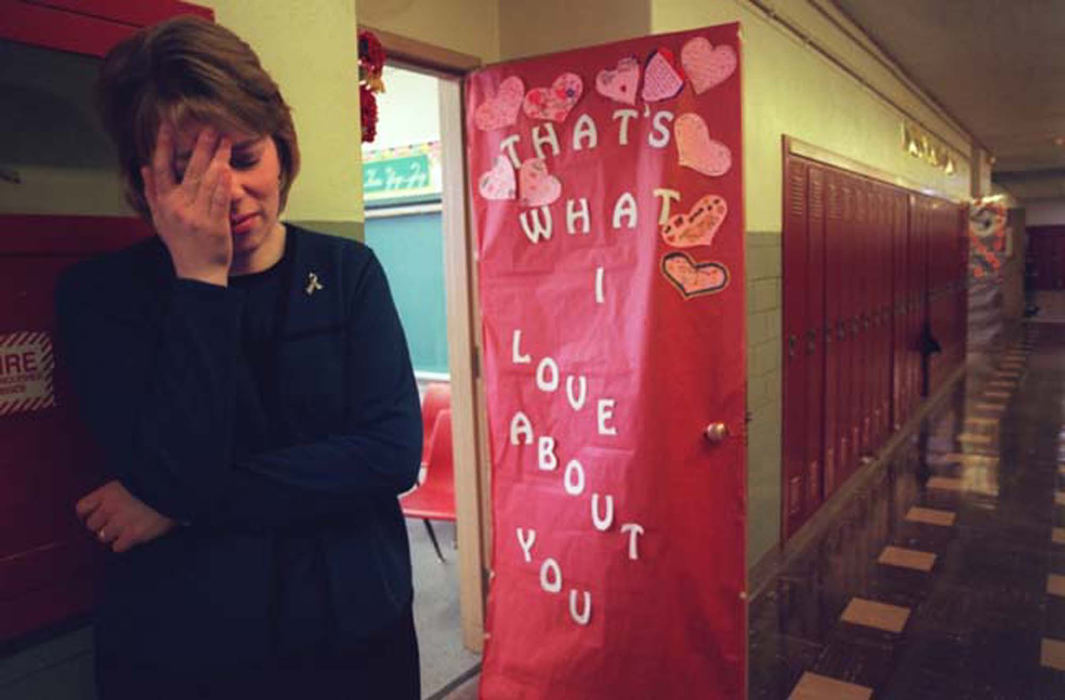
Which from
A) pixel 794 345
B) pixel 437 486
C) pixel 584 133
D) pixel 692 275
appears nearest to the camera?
pixel 692 275

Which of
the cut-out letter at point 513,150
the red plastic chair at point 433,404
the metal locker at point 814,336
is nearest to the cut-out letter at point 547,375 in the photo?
the cut-out letter at point 513,150

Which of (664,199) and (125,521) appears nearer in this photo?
(125,521)

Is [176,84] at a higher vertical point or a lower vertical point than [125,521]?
higher

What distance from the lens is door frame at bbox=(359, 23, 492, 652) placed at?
276cm

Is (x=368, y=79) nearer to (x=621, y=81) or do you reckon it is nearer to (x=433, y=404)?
(x=621, y=81)

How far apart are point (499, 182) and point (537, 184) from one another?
118 millimetres

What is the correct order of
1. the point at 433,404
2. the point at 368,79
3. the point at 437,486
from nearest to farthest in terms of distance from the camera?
the point at 368,79 < the point at 437,486 < the point at 433,404

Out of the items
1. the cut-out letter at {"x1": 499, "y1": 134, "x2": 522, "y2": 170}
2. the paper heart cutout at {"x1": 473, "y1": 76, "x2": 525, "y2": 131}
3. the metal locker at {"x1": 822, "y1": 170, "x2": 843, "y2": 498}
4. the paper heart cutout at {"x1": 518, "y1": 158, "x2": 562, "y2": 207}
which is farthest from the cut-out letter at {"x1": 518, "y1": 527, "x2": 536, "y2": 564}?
the metal locker at {"x1": 822, "y1": 170, "x2": 843, "y2": 498}

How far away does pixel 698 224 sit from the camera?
6.40ft

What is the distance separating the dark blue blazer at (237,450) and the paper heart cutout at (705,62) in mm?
1124

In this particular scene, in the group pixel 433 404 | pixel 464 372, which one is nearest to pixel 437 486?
pixel 433 404

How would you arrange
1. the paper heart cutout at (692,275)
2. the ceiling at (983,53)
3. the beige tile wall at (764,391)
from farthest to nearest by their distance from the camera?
1. the ceiling at (983,53)
2. the beige tile wall at (764,391)
3. the paper heart cutout at (692,275)

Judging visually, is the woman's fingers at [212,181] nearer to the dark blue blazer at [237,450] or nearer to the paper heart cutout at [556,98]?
the dark blue blazer at [237,450]

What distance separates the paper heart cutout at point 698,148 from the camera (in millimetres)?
1907
